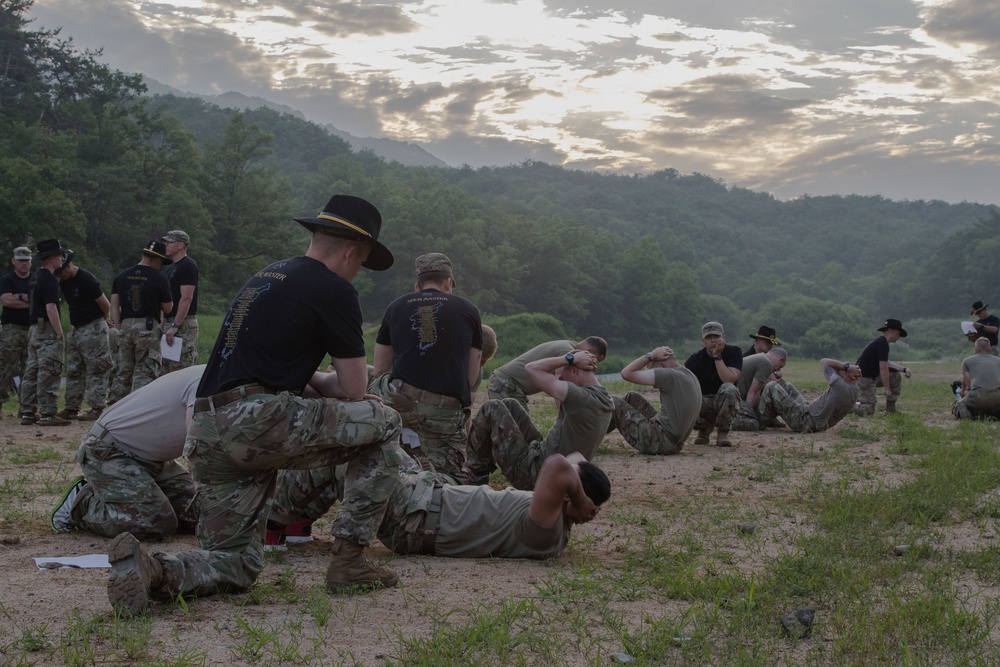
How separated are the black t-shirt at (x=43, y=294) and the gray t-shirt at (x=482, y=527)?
24.0 ft

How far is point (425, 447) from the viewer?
673 centimetres

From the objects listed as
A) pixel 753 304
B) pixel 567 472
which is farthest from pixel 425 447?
pixel 753 304

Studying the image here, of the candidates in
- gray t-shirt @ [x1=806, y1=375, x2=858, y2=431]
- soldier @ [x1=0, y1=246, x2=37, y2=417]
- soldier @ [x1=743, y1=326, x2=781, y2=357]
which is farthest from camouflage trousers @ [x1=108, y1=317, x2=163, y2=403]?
gray t-shirt @ [x1=806, y1=375, x2=858, y2=431]

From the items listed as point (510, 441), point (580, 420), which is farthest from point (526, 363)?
point (580, 420)

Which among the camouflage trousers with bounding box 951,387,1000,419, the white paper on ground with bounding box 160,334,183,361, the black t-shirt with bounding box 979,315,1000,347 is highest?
the black t-shirt with bounding box 979,315,1000,347

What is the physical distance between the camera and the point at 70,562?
505 cm

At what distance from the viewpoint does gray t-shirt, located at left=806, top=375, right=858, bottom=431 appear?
1181 cm

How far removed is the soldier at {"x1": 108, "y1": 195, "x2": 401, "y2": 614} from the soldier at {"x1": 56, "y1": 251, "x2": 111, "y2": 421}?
7.34 metres

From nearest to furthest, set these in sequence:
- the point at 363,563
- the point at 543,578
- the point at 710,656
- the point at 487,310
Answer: the point at 710,656 → the point at 363,563 → the point at 543,578 → the point at 487,310

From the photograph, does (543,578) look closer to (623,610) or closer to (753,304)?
(623,610)

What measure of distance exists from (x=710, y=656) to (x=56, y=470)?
6307 mm

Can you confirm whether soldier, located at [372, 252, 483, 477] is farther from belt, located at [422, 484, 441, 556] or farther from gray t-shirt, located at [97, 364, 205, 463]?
gray t-shirt, located at [97, 364, 205, 463]

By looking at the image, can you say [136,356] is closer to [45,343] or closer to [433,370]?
[45,343]

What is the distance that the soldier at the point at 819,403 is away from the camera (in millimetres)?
11852
